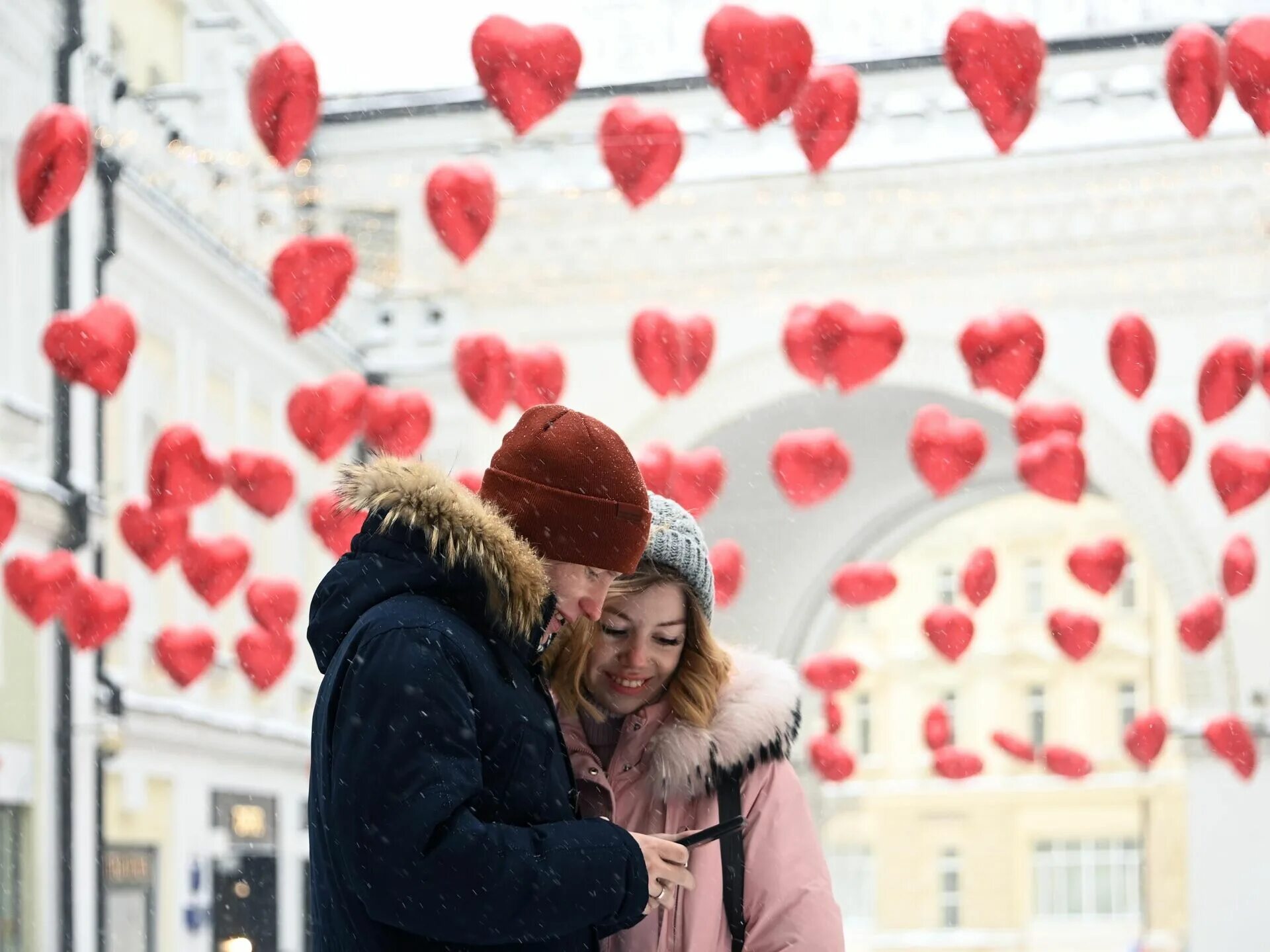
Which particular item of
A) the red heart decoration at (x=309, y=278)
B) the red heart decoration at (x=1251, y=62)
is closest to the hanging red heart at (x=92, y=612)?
the red heart decoration at (x=309, y=278)

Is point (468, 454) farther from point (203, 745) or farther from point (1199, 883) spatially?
point (1199, 883)

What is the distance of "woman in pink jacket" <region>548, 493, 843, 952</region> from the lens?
3.08 meters

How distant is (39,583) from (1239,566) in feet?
28.4

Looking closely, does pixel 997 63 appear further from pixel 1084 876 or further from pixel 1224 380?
pixel 1084 876

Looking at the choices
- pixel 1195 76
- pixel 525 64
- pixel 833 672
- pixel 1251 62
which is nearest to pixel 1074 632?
pixel 833 672

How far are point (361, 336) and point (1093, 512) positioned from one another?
27.2m

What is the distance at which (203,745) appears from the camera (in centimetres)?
1563

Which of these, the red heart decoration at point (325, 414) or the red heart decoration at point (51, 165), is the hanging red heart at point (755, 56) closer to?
the red heart decoration at point (51, 165)

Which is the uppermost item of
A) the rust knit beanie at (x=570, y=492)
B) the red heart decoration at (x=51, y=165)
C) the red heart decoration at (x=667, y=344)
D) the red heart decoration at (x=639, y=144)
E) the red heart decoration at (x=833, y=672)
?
the red heart decoration at (x=639, y=144)

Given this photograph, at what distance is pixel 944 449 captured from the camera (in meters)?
13.0

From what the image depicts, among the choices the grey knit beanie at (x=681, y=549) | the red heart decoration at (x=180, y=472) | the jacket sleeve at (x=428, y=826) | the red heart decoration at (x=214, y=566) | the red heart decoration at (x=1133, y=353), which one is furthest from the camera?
the red heart decoration at (x=1133, y=353)

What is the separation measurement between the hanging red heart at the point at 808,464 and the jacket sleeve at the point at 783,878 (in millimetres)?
9943

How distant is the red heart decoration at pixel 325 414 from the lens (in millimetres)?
11758

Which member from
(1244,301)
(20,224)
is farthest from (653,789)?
(1244,301)
